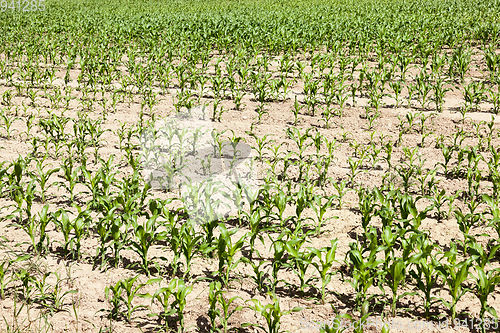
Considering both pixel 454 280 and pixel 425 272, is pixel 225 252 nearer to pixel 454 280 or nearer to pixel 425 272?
pixel 425 272

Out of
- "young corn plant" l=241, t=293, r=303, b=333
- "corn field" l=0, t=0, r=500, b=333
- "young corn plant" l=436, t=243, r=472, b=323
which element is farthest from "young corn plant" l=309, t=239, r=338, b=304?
"young corn plant" l=436, t=243, r=472, b=323

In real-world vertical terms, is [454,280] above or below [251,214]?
below

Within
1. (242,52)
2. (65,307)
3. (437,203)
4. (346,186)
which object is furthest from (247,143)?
(242,52)

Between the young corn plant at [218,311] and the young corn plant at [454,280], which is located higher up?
the young corn plant at [454,280]

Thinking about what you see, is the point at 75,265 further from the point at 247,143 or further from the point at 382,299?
the point at 247,143

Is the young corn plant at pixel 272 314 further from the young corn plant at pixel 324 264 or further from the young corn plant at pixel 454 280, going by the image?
the young corn plant at pixel 454 280

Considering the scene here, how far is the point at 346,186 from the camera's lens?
17.7 ft

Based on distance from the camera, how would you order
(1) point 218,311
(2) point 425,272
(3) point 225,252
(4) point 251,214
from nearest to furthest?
(1) point 218,311
(2) point 425,272
(3) point 225,252
(4) point 251,214

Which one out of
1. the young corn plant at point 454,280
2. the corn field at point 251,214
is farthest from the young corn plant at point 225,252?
the young corn plant at point 454,280

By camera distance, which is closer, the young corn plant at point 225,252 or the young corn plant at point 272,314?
the young corn plant at point 272,314

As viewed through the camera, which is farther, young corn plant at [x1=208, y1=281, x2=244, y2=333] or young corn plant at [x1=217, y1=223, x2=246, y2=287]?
young corn plant at [x1=217, y1=223, x2=246, y2=287]

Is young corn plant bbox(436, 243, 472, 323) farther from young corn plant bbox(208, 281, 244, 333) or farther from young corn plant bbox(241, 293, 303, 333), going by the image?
young corn plant bbox(208, 281, 244, 333)

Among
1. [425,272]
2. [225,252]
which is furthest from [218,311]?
[425,272]

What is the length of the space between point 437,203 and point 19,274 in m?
3.98
